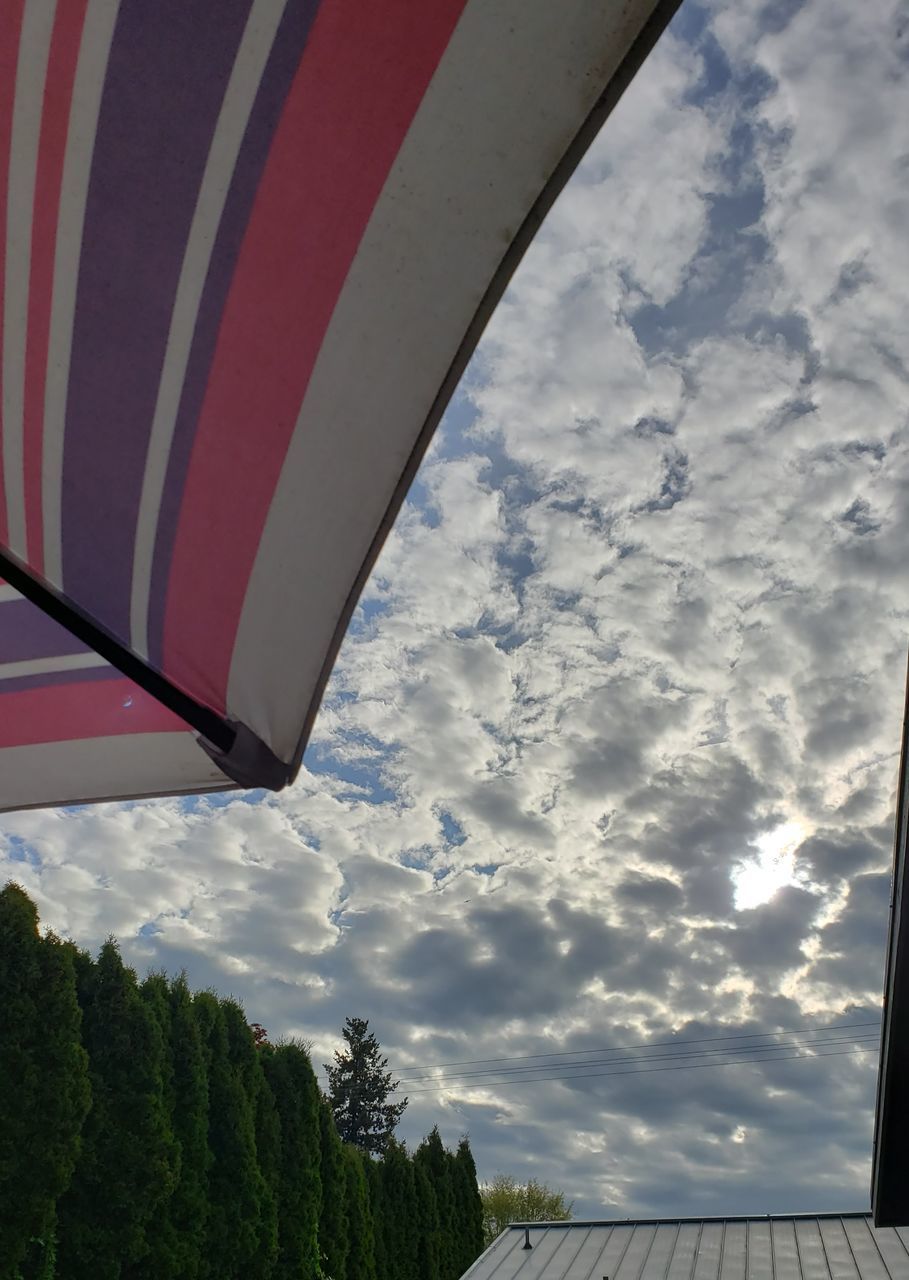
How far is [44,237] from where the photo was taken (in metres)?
2.09

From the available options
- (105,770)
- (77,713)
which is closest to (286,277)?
(77,713)

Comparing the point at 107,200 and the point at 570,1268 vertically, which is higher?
the point at 107,200

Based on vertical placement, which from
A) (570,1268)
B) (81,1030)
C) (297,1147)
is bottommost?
(570,1268)

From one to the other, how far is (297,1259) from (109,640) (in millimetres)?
16877

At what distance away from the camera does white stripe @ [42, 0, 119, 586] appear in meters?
1.79

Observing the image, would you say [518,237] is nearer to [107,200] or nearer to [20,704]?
[107,200]

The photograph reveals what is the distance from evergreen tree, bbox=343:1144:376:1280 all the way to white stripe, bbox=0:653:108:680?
18.3 metres

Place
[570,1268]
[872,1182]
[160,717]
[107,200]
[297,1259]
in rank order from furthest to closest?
[570,1268], [297,1259], [872,1182], [160,717], [107,200]

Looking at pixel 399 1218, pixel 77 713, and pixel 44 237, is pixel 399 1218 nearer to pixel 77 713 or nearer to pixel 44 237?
pixel 77 713

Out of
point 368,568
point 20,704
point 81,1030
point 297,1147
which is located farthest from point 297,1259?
point 368,568

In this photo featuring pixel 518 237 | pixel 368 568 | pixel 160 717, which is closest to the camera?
pixel 518 237

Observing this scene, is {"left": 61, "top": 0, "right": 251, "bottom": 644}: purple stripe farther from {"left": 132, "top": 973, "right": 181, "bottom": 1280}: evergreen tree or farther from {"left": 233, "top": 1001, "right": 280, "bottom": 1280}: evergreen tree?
{"left": 233, "top": 1001, "right": 280, "bottom": 1280}: evergreen tree

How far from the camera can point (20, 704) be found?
3133 millimetres

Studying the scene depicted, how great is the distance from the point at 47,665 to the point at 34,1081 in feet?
34.2
